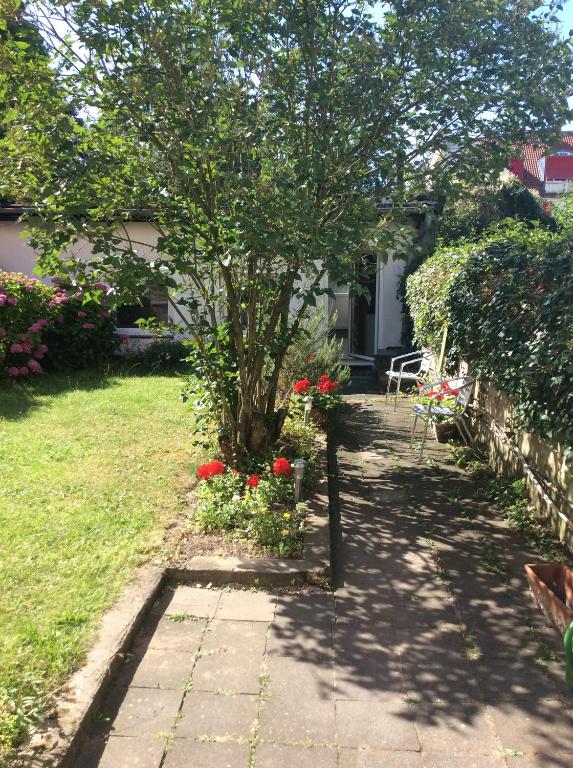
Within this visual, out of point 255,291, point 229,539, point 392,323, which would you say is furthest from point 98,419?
point 392,323

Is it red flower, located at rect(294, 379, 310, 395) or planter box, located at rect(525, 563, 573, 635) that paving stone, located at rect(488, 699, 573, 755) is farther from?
red flower, located at rect(294, 379, 310, 395)

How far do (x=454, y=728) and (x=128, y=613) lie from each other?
170cm

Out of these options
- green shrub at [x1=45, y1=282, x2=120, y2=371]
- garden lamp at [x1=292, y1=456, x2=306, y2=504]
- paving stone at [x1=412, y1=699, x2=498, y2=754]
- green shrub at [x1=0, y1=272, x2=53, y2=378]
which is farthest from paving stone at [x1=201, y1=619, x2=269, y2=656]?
green shrub at [x1=45, y1=282, x2=120, y2=371]

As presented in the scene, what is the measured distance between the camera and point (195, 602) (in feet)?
11.4

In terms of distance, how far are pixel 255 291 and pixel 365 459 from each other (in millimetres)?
2470

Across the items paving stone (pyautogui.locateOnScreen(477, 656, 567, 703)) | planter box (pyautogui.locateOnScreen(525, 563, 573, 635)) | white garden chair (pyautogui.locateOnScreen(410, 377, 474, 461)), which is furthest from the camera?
white garden chair (pyautogui.locateOnScreen(410, 377, 474, 461))

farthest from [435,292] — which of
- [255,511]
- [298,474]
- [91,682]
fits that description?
[91,682]

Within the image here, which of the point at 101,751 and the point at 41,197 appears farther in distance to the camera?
the point at 41,197

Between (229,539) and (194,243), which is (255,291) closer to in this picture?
(194,243)

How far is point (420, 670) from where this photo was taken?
2.91 meters

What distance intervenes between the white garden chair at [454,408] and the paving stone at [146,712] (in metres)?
4.13

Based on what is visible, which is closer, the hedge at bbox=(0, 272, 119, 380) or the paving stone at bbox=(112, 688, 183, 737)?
the paving stone at bbox=(112, 688, 183, 737)

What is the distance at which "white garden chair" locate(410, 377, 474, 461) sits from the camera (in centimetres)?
633

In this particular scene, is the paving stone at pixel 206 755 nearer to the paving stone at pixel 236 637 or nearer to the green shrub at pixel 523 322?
the paving stone at pixel 236 637
